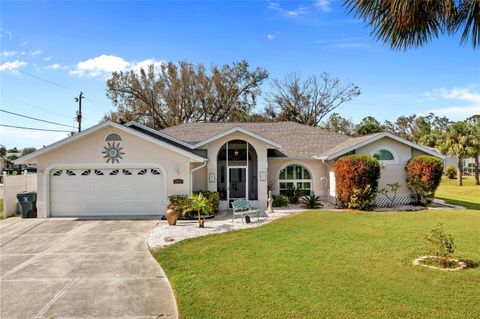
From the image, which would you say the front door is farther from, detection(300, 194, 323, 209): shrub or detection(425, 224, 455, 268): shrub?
detection(425, 224, 455, 268): shrub

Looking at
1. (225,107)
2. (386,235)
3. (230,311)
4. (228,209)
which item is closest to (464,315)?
(230,311)

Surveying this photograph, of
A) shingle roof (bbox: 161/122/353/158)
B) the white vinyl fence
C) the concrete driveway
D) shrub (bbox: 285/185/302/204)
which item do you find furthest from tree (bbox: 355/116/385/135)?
the concrete driveway

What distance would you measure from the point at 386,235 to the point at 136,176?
1227 centimetres

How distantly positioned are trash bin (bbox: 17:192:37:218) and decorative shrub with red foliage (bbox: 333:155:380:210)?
1690cm

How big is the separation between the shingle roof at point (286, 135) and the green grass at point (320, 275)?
8559 millimetres

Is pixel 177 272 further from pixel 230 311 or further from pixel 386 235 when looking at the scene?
pixel 386 235

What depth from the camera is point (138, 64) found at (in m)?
41.3

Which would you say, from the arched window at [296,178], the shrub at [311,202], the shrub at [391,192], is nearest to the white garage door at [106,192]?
the arched window at [296,178]

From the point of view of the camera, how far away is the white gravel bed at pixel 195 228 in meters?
11.7

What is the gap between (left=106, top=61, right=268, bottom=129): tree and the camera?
4103cm

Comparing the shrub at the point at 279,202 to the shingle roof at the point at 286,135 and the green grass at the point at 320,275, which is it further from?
the green grass at the point at 320,275

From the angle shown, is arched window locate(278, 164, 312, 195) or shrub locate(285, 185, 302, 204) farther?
arched window locate(278, 164, 312, 195)

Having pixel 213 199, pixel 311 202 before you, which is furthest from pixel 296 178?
pixel 213 199

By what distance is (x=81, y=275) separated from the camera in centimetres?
818
